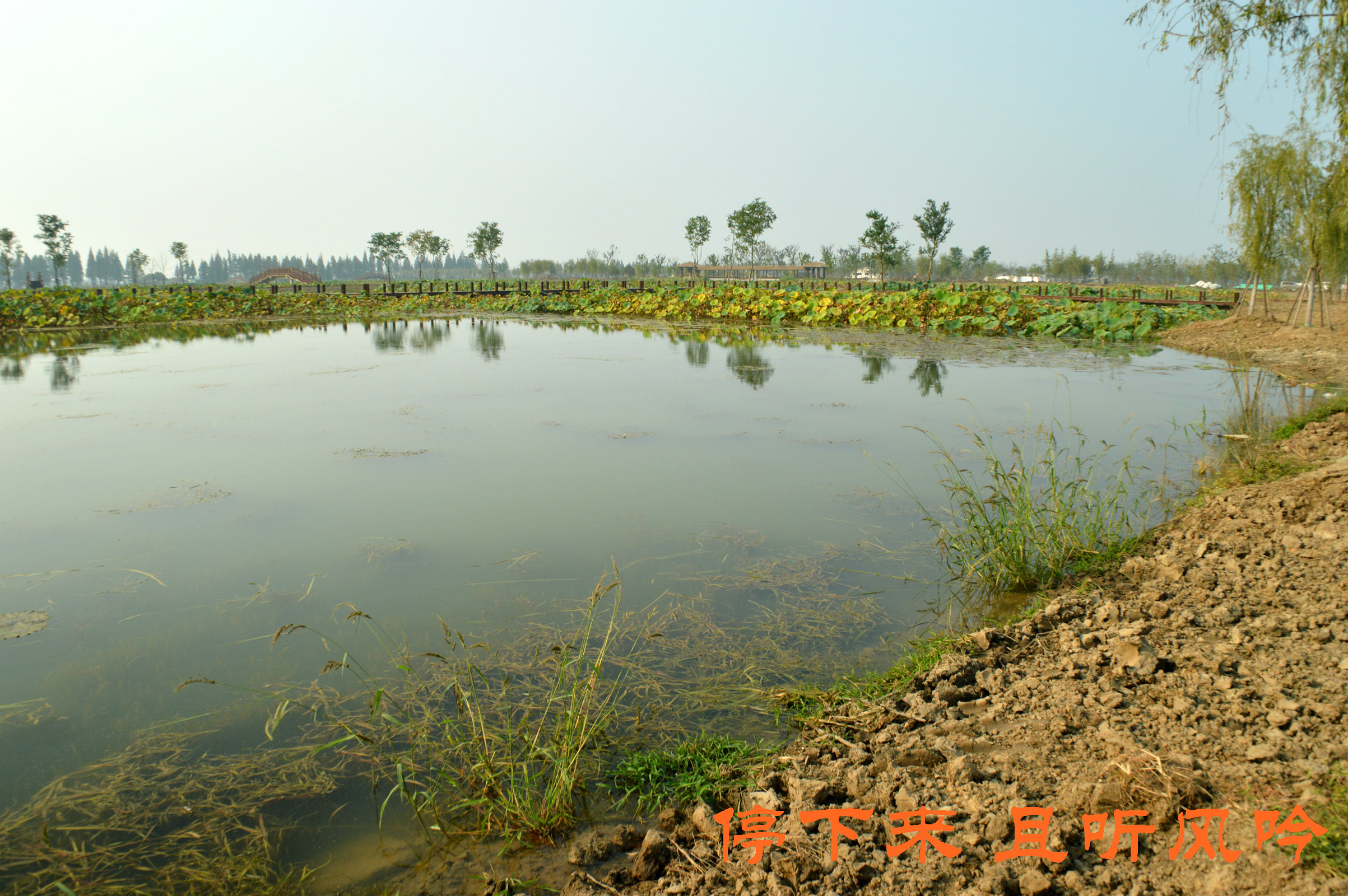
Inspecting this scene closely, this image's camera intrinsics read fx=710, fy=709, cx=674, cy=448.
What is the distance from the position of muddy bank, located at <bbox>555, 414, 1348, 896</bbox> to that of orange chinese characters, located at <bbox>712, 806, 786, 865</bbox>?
1.1 inches

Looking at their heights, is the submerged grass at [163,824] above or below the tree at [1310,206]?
below

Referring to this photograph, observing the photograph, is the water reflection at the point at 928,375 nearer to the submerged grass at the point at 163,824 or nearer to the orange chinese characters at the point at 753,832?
the orange chinese characters at the point at 753,832

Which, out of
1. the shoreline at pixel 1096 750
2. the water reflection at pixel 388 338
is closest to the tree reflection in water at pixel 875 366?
the shoreline at pixel 1096 750

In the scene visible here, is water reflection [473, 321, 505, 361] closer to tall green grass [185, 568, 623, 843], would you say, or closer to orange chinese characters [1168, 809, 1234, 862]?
tall green grass [185, 568, 623, 843]

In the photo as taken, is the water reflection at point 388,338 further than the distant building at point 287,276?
No

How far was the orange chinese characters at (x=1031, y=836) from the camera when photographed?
5.86ft

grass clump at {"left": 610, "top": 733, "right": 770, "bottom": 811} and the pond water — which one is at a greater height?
the pond water

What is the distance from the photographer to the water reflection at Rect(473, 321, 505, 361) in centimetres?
1611

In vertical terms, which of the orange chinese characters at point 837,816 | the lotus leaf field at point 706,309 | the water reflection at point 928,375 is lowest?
the orange chinese characters at point 837,816

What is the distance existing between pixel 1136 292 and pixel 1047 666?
1788 inches

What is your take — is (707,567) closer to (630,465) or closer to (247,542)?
(630,465)

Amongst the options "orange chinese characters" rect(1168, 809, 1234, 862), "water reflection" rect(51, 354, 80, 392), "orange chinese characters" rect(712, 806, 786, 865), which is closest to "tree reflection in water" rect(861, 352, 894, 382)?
"orange chinese characters" rect(712, 806, 786, 865)

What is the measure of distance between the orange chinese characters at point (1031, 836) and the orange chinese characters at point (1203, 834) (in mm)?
268

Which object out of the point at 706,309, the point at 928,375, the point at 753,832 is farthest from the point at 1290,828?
the point at 706,309
